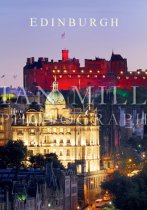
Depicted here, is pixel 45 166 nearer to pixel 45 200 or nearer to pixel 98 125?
pixel 45 200

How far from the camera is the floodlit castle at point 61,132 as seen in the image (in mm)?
165375

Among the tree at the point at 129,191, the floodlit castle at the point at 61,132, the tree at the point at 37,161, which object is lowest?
the tree at the point at 129,191

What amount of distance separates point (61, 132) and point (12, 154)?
875 inches

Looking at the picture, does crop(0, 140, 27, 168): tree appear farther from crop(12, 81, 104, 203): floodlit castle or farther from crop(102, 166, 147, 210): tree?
crop(12, 81, 104, 203): floodlit castle

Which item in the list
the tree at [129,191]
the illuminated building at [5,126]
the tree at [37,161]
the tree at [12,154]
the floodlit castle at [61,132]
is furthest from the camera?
the illuminated building at [5,126]

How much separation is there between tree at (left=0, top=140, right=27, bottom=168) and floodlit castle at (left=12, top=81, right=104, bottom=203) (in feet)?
36.5

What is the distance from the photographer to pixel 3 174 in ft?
409

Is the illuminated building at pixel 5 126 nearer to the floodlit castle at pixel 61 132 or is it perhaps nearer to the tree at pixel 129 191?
the floodlit castle at pixel 61 132

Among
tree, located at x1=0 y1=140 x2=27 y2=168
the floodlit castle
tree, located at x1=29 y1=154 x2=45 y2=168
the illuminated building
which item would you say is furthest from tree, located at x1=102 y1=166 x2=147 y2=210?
the illuminated building

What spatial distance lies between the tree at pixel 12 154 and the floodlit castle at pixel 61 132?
11121 mm

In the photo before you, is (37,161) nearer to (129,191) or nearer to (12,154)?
(12,154)

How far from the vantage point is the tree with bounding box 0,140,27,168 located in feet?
470

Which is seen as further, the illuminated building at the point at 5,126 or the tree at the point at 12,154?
the illuminated building at the point at 5,126

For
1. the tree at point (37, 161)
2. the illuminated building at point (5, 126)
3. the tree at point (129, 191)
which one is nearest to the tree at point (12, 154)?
the tree at point (37, 161)
